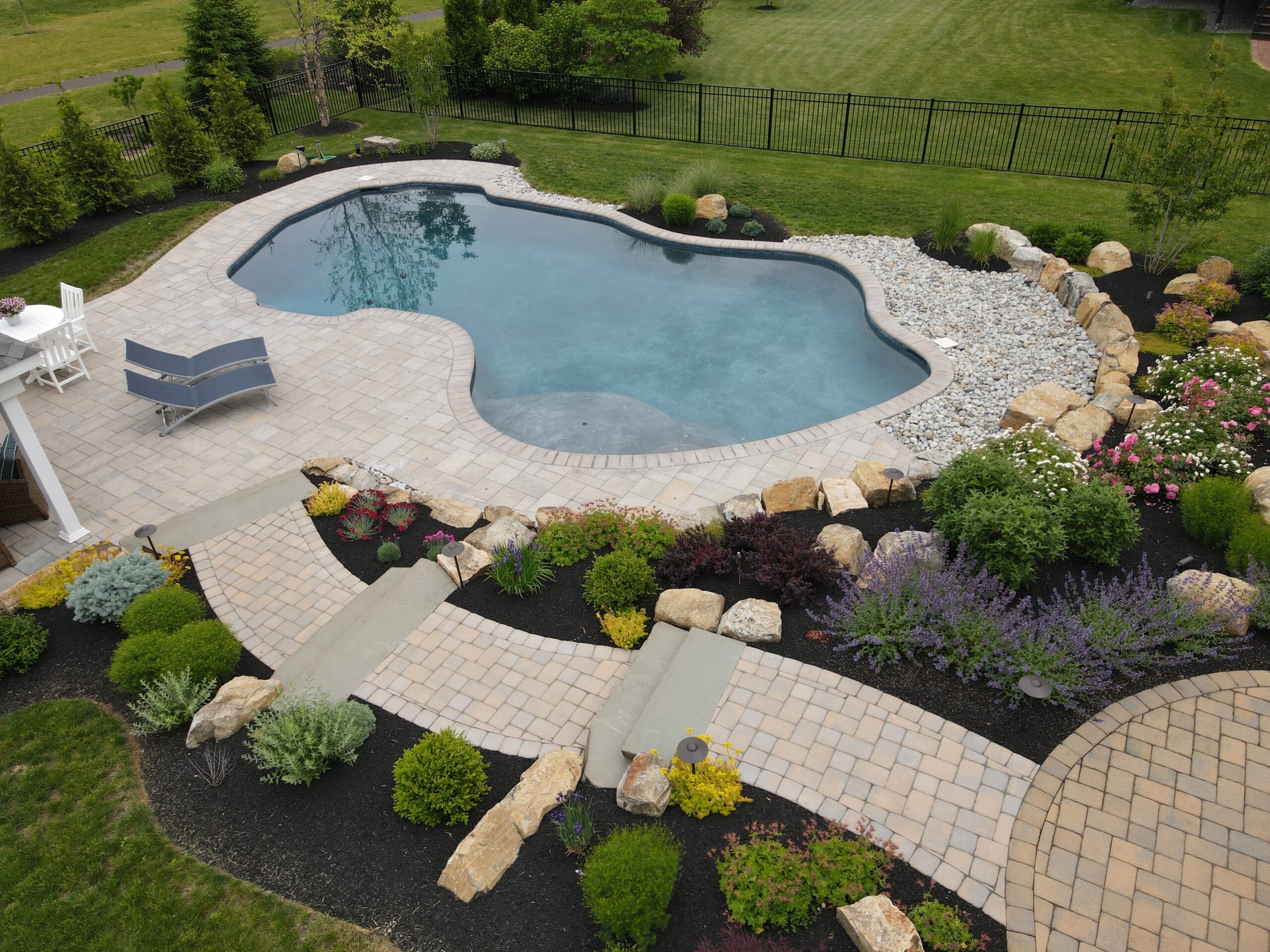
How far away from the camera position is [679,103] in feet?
74.8

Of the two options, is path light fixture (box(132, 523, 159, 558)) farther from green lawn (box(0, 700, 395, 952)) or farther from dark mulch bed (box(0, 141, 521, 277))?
dark mulch bed (box(0, 141, 521, 277))

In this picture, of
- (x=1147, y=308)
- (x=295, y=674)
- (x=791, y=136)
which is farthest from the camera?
(x=791, y=136)

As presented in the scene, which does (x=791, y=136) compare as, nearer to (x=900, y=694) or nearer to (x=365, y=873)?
(x=900, y=694)

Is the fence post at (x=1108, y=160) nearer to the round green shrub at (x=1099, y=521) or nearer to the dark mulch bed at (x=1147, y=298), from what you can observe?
the dark mulch bed at (x=1147, y=298)

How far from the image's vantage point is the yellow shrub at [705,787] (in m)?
5.36

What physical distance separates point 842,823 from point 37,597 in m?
7.18

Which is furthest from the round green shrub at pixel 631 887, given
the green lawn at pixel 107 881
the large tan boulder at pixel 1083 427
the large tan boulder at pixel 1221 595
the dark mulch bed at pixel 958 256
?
the dark mulch bed at pixel 958 256

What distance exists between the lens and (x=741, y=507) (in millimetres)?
8047

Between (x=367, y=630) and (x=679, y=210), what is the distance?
34.7 ft

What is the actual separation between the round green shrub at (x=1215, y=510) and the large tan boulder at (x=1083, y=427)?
1.28m

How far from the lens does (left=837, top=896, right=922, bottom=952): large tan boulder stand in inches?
177

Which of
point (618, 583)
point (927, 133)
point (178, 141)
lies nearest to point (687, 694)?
point (618, 583)

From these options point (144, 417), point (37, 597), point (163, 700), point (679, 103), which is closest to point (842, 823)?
point (163, 700)

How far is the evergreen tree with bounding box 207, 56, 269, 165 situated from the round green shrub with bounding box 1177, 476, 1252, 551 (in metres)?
19.1
